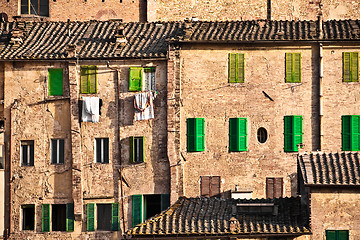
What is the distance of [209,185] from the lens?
53688 millimetres

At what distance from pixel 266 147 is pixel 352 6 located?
739 inches

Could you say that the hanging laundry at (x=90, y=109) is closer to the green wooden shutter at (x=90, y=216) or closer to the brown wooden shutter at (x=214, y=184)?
the green wooden shutter at (x=90, y=216)

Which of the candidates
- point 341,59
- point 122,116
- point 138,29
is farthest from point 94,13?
point 341,59

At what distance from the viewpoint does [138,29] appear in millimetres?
57250

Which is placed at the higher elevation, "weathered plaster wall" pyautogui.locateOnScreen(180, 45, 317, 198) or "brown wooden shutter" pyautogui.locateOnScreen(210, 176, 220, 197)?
"weathered plaster wall" pyautogui.locateOnScreen(180, 45, 317, 198)

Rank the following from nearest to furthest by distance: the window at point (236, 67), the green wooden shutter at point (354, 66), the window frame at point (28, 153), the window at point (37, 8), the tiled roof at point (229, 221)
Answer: the tiled roof at point (229, 221)
the green wooden shutter at point (354, 66)
the window at point (236, 67)
the window frame at point (28, 153)
the window at point (37, 8)

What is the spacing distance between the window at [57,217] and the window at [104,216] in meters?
0.98

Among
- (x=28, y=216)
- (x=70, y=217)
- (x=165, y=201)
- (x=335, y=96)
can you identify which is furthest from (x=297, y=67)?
(x=28, y=216)

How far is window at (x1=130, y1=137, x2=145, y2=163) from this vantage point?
177 feet

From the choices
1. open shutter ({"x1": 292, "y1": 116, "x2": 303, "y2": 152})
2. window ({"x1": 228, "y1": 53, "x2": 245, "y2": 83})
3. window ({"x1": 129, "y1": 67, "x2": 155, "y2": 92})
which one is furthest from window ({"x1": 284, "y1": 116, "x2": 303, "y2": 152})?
window ({"x1": 129, "y1": 67, "x2": 155, "y2": 92})

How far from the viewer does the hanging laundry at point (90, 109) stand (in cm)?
5412

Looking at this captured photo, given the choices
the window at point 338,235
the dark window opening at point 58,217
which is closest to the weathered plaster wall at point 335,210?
the window at point 338,235

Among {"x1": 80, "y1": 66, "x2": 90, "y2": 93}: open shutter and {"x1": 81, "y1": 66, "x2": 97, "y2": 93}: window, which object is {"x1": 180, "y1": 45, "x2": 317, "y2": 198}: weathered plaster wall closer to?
{"x1": 81, "y1": 66, "x2": 97, "y2": 93}: window

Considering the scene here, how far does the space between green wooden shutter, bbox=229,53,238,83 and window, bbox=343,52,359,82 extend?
5703mm
